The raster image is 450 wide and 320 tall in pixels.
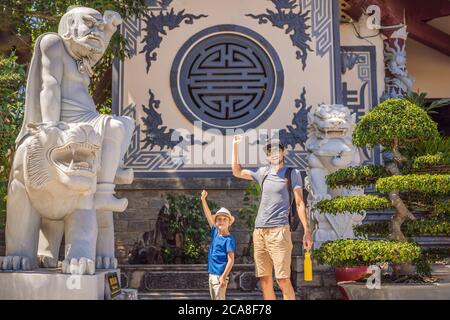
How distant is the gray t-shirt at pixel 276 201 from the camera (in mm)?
4324

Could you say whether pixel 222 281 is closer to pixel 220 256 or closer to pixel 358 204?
pixel 220 256

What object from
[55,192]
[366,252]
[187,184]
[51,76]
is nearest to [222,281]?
[366,252]

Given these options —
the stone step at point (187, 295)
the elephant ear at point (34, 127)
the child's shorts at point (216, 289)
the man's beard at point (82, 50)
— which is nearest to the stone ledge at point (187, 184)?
the stone step at point (187, 295)

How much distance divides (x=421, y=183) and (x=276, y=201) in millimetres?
1172

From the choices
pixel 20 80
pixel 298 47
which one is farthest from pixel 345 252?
pixel 298 47

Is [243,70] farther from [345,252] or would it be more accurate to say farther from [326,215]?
[345,252]

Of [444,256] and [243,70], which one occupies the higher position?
[243,70]

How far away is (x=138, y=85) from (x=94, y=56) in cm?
437

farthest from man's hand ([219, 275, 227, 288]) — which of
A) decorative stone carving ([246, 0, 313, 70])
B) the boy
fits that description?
decorative stone carving ([246, 0, 313, 70])

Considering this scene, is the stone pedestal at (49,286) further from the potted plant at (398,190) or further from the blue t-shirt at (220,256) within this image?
the potted plant at (398,190)

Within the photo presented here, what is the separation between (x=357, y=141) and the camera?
194 inches

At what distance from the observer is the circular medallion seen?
343 inches

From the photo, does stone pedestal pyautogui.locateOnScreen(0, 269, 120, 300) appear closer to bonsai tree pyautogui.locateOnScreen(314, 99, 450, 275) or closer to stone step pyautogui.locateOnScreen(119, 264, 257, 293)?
bonsai tree pyautogui.locateOnScreen(314, 99, 450, 275)

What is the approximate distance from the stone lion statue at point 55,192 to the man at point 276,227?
1226 millimetres
